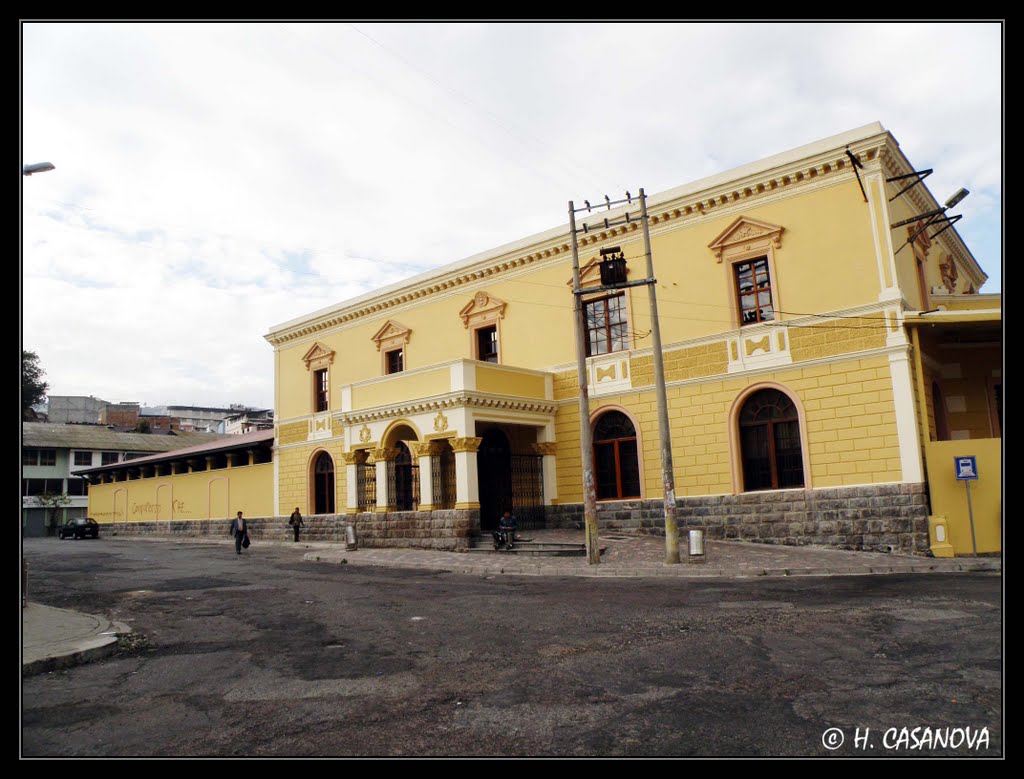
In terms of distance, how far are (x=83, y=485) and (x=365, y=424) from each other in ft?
139

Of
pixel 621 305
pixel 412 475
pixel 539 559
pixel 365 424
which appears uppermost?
pixel 621 305

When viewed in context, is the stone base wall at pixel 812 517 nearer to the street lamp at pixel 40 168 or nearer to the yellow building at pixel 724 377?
the yellow building at pixel 724 377

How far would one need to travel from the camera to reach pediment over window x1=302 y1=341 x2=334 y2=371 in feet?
98.6

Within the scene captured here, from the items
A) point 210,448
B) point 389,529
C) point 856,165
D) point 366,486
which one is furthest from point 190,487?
point 856,165

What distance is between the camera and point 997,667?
20.0ft

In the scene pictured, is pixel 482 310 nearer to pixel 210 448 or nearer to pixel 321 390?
pixel 321 390

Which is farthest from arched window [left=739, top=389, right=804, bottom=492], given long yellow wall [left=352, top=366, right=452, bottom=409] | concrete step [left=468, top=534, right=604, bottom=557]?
long yellow wall [left=352, top=366, right=452, bottom=409]

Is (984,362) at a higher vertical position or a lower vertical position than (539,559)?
higher

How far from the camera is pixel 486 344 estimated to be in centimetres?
2517

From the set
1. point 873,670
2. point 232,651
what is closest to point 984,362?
point 873,670

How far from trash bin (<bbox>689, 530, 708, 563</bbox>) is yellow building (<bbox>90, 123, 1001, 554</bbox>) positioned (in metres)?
3.67

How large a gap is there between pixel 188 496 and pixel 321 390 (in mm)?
10239

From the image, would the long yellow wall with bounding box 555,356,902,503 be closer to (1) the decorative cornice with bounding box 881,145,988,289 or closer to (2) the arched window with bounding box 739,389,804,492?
(2) the arched window with bounding box 739,389,804,492

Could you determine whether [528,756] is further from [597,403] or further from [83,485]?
[83,485]
